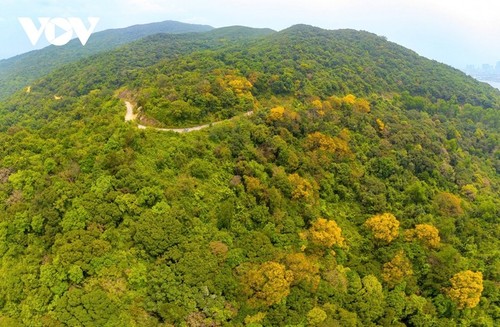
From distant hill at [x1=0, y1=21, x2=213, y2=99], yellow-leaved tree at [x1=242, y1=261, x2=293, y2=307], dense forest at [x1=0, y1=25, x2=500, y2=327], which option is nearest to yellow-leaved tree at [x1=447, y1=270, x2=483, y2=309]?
dense forest at [x1=0, y1=25, x2=500, y2=327]

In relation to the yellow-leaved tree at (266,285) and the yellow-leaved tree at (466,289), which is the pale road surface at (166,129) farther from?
the yellow-leaved tree at (466,289)

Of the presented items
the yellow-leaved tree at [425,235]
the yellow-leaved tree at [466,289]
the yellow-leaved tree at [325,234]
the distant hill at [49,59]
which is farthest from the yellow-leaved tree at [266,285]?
the distant hill at [49,59]

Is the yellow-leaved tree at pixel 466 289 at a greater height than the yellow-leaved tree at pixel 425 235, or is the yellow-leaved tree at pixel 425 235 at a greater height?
the yellow-leaved tree at pixel 425 235

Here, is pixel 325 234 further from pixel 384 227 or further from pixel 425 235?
pixel 425 235

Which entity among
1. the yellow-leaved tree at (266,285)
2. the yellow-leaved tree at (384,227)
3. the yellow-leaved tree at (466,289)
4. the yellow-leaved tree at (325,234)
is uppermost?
the yellow-leaved tree at (266,285)

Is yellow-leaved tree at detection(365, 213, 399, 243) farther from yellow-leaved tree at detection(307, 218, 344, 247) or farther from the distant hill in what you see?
the distant hill

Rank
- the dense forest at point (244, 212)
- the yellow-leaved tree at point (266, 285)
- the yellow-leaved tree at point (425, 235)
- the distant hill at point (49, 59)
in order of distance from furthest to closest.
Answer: the distant hill at point (49, 59)
the yellow-leaved tree at point (425, 235)
the yellow-leaved tree at point (266, 285)
the dense forest at point (244, 212)
